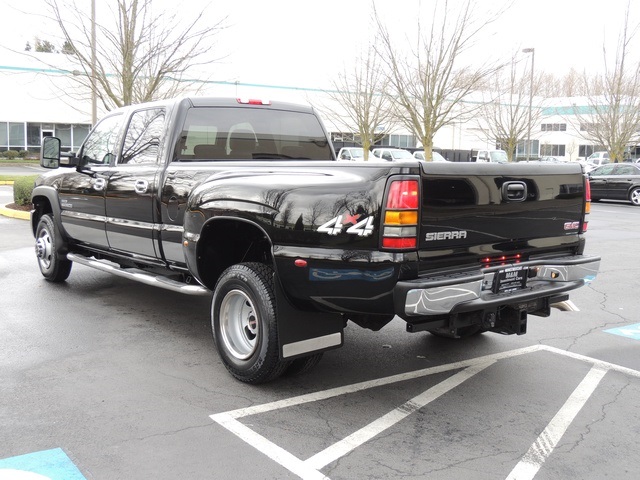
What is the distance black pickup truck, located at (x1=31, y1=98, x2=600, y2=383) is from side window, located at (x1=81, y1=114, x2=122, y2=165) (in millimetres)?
550

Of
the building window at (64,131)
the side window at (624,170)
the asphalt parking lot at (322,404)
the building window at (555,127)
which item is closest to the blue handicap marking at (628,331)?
the asphalt parking lot at (322,404)

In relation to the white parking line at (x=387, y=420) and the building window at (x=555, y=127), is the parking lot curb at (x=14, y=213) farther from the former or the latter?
the building window at (x=555, y=127)

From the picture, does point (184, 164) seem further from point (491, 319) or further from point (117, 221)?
point (491, 319)

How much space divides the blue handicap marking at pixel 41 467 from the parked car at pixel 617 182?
23627 mm

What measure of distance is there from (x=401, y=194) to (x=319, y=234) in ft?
1.95

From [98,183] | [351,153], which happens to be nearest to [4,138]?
[351,153]

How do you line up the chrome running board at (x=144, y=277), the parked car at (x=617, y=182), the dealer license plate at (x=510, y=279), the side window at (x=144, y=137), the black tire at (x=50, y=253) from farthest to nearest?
the parked car at (x=617, y=182), the black tire at (x=50, y=253), the side window at (x=144, y=137), the chrome running board at (x=144, y=277), the dealer license plate at (x=510, y=279)

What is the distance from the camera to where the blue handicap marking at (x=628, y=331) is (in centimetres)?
603

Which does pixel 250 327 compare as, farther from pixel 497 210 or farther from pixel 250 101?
pixel 250 101

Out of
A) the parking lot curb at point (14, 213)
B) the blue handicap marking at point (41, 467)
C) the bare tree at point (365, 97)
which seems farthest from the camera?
the bare tree at point (365, 97)

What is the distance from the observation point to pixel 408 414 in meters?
4.12

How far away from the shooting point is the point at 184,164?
5.39 meters

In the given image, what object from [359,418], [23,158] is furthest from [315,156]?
[23,158]

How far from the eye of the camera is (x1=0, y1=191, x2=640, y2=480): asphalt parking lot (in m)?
3.44
